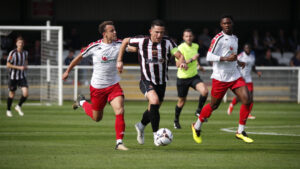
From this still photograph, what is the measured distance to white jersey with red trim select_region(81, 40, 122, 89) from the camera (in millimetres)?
10234

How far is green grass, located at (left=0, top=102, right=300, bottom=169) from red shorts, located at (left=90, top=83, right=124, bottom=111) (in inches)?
28.9

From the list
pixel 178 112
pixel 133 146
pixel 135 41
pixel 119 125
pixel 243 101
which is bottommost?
pixel 133 146

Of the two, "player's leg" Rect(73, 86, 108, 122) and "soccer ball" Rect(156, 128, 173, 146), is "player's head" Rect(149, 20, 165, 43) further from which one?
"soccer ball" Rect(156, 128, 173, 146)

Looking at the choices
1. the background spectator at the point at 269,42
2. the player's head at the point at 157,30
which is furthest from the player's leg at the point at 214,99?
the background spectator at the point at 269,42

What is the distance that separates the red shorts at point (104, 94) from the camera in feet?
33.2

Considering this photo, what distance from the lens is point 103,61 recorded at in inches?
404

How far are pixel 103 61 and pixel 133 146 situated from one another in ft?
4.99

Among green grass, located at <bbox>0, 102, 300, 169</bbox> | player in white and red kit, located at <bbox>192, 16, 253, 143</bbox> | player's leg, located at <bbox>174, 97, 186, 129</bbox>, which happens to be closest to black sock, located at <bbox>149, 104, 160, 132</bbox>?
green grass, located at <bbox>0, 102, 300, 169</bbox>

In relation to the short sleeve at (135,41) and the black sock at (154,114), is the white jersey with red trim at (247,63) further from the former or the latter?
the black sock at (154,114)

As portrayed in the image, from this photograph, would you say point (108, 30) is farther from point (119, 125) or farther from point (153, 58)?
point (119, 125)

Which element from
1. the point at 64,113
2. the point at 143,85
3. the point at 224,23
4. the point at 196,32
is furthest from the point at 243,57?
the point at 196,32

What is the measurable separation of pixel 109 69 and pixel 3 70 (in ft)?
49.2

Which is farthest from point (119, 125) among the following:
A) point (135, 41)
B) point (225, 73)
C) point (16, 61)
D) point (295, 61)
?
point (295, 61)

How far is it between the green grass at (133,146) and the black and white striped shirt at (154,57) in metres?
1.19
